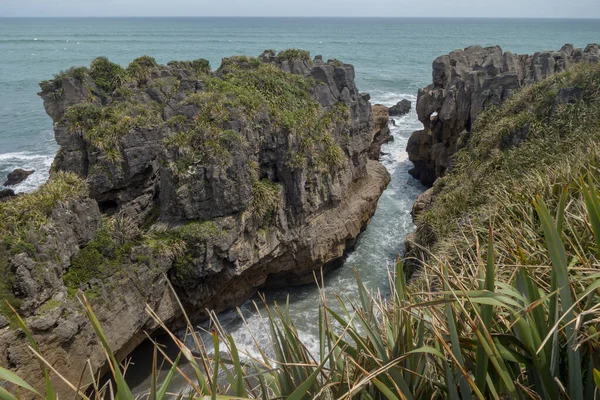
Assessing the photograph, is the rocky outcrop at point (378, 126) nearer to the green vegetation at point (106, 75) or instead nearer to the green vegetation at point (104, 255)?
the green vegetation at point (106, 75)

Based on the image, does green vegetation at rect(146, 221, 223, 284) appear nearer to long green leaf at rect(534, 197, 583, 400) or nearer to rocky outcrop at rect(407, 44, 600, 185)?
long green leaf at rect(534, 197, 583, 400)

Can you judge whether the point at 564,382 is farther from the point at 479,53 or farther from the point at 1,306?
the point at 479,53

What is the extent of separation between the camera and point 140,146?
1557 centimetres

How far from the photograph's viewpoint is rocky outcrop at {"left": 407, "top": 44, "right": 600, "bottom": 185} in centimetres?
2284

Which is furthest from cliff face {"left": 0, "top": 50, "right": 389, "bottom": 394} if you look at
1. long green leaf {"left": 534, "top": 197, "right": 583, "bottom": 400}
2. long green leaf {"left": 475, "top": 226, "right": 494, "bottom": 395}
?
long green leaf {"left": 534, "top": 197, "right": 583, "bottom": 400}

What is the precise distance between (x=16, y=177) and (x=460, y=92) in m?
28.7

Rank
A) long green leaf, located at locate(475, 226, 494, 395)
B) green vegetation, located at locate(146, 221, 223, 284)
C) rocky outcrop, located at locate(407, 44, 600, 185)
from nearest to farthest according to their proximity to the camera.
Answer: long green leaf, located at locate(475, 226, 494, 395) < green vegetation, located at locate(146, 221, 223, 284) < rocky outcrop, located at locate(407, 44, 600, 185)

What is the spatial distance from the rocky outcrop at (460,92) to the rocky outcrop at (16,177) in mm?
26165

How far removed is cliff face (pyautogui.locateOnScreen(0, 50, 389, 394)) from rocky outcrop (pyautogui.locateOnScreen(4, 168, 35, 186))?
1254 centimetres

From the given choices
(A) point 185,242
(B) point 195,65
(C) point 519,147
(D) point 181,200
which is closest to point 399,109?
(B) point 195,65

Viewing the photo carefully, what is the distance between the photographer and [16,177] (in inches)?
1148

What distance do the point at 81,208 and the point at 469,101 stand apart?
20.4 m

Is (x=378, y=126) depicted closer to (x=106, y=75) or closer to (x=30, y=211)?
(x=106, y=75)

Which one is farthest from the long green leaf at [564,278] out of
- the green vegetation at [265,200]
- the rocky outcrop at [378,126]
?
the rocky outcrop at [378,126]
